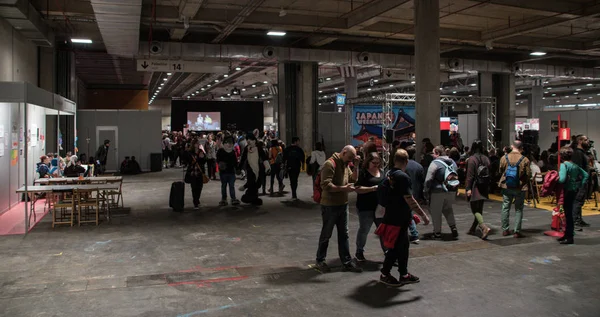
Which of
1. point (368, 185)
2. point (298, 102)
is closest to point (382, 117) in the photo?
point (298, 102)

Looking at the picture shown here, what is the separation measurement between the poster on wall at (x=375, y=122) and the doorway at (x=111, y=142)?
33.5ft

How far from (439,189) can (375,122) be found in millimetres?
12864

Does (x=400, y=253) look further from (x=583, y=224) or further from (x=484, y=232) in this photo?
(x=583, y=224)

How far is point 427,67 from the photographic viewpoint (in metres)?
13.0

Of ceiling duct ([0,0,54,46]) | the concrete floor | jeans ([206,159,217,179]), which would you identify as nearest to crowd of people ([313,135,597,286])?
the concrete floor

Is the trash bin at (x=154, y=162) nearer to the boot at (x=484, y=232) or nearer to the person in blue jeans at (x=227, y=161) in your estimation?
the person in blue jeans at (x=227, y=161)

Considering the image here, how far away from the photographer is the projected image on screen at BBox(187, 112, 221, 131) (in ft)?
104

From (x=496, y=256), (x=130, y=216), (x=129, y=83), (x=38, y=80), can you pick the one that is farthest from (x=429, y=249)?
(x=129, y=83)

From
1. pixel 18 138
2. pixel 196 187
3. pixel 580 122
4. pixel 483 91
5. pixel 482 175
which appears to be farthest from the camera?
pixel 483 91

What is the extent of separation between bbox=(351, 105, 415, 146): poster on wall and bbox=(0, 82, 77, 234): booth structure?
36.3 feet

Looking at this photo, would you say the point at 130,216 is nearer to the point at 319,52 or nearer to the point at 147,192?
the point at 147,192

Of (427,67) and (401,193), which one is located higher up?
(427,67)

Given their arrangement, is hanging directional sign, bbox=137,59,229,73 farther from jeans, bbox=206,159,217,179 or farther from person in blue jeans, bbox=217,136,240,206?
person in blue jeans, bbox=217,136,240,206

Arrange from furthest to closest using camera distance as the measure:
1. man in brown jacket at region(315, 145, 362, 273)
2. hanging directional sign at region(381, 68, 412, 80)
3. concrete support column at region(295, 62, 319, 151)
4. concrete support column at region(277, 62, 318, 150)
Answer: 1. hanging directional sign at region(381, 68, 412, 80)
2. concrete support column at region(295, 62, 319, 151)
3. concrete support column at region(277, 62, 318, 150)
4. man in brown jacket at region(315, 145, 362, 273)
